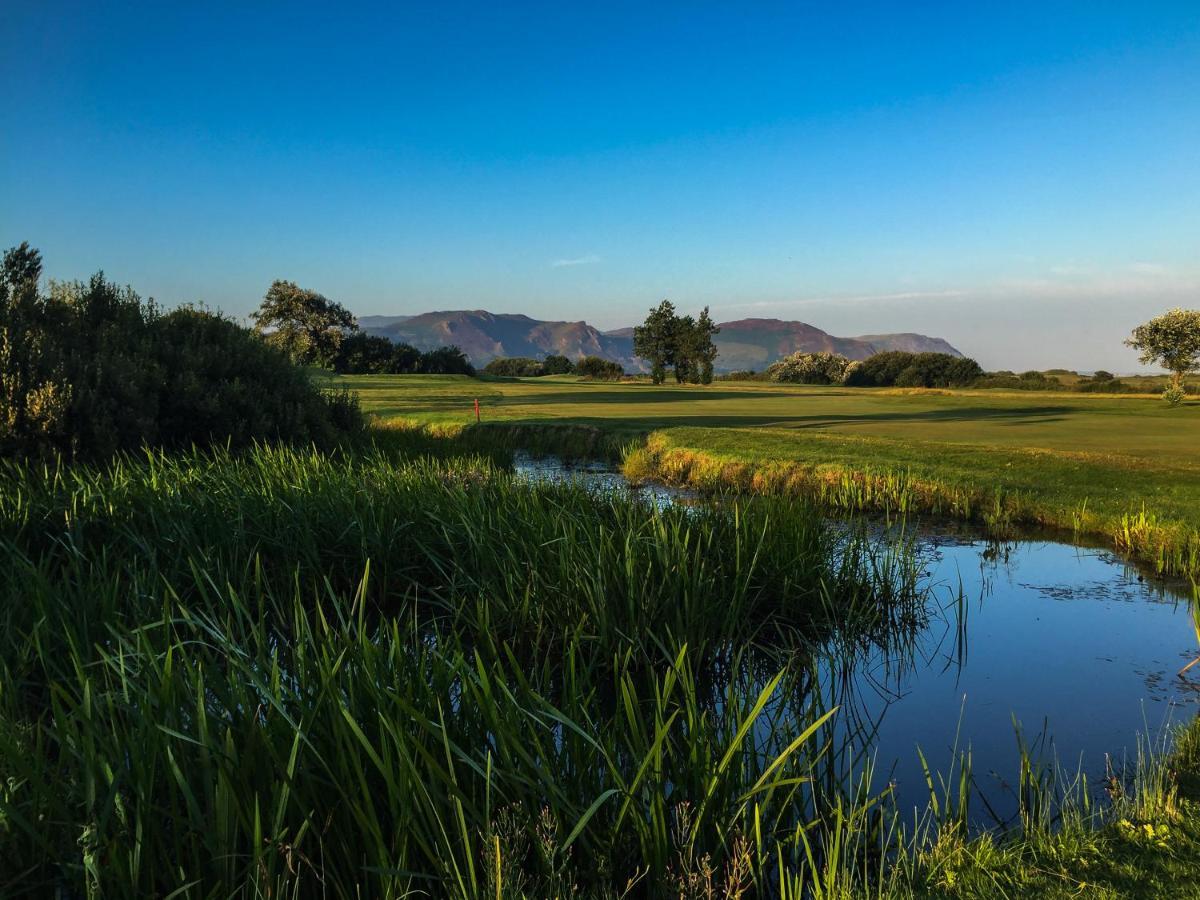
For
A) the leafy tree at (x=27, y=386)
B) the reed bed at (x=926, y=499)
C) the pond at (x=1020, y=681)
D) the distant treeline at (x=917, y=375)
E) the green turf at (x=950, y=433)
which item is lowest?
the pond at (x=1020, y=681)

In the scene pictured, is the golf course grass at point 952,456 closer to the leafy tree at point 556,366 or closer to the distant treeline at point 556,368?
the distant treeline at point 556,368

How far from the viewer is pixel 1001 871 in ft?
10.7

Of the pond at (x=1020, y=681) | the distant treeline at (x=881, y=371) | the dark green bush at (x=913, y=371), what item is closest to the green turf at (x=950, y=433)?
the pond at (x=1020, y=681)

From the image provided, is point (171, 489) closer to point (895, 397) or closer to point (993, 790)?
point (993, 790)

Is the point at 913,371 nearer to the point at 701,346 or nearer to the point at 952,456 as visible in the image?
the point at 701,346

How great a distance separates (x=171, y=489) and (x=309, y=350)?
183 feet

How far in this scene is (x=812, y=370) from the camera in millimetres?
92062

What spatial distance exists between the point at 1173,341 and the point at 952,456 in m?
59.9

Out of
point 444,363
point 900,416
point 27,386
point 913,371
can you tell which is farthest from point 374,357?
point 27,386

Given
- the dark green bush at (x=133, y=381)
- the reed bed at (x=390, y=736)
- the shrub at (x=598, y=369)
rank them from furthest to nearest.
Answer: the shrub at (x=598, y=369) < the dark green bush at (x=133, y=381) < the reed bed at (x=390, y=736)

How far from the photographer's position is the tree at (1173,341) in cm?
6025

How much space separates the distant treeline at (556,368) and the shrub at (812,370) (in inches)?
772

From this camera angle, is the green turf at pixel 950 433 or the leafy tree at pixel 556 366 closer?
the green turf at pixel 950 433

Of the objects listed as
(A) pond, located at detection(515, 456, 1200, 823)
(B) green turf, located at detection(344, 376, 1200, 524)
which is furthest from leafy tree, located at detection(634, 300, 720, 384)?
(A) pond, located at detection(515, 456, 1200, 823)
